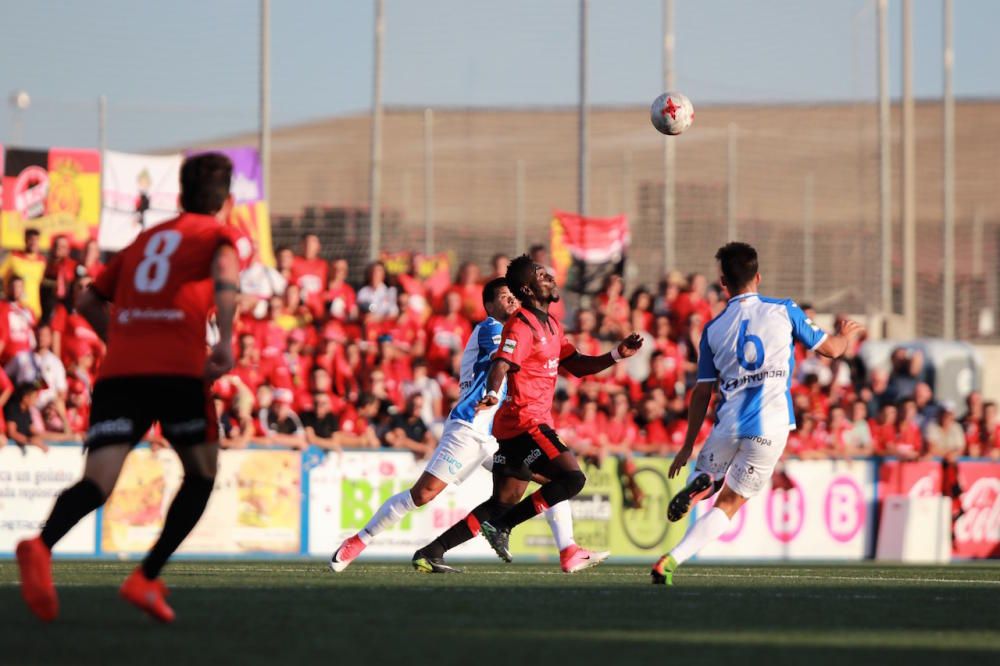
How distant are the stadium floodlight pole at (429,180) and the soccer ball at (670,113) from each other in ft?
43.1

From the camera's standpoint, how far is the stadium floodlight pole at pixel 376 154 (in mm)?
24797

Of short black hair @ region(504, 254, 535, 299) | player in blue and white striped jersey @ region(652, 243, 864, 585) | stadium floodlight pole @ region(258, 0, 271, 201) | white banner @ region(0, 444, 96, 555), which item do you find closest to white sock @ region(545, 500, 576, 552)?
short black hair @ region(504, 254, 535, 299)

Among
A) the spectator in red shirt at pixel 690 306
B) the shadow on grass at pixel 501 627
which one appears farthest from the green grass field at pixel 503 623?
the spectator in red shirt at pixel 690 306

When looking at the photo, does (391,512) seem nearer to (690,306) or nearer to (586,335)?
(586,335)

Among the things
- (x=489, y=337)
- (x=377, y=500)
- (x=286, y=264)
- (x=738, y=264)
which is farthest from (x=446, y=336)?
(x=738, y=264)

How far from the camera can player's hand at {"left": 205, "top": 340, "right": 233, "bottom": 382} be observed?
7.27 m

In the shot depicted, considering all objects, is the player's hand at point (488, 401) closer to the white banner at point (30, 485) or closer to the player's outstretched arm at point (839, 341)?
the player's outstretched arm at point (839, 341)

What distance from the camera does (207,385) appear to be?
7.47 metres

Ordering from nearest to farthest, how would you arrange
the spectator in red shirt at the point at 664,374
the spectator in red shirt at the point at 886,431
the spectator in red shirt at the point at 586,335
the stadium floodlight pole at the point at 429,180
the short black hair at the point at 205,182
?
the short black hair at the point at 205,182 < the spectator in red shirt at the point at 586,335 < the spectator in red shirt at the point at 664,374 < the spectator in red shirt at the point at 886,431 < the stadium floodlight pole at the point at 429,180

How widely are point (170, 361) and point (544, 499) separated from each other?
466 centimetres

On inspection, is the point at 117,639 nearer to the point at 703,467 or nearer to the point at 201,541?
the point at 703,467

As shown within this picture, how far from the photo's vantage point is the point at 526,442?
1146cm

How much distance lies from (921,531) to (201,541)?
8.65 meters

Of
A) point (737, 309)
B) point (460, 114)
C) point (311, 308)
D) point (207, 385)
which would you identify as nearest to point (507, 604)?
point (207, 385)
